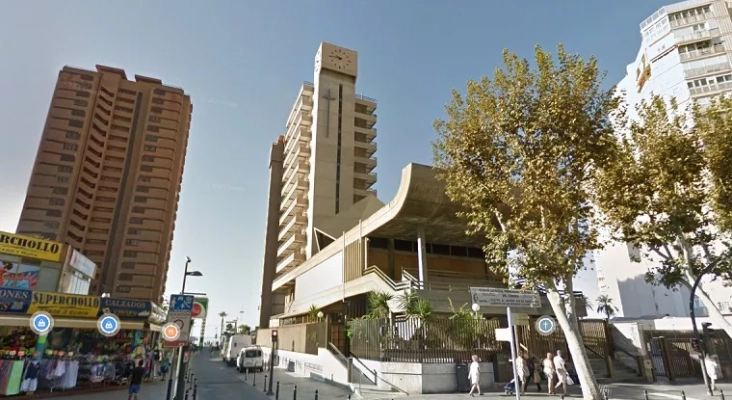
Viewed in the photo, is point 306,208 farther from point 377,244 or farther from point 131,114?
point 131,114

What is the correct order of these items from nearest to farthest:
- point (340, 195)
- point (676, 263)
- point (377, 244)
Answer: point (676, 263)
point (377, 244)
point (340, 195)

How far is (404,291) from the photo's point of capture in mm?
20766

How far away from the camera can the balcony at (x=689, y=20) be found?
1973 inches

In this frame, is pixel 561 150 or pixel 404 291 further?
pixel 404 291

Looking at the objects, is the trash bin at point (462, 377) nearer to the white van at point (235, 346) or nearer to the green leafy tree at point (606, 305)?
the white van at point (235, 346)

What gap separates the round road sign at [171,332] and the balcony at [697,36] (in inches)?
2519

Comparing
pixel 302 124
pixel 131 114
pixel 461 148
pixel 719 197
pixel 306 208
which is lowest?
pixel 719 197

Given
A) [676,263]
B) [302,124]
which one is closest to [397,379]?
[676,263]

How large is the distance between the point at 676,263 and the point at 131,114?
93373 mm

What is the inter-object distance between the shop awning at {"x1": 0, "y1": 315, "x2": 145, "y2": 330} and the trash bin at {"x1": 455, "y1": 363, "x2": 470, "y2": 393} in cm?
1614

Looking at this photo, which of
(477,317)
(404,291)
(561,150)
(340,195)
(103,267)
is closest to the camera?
(561,150)

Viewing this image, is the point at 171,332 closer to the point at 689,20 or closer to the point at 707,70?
the point at 707,70

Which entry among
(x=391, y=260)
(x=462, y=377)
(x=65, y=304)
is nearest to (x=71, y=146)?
(x=65, y=304)

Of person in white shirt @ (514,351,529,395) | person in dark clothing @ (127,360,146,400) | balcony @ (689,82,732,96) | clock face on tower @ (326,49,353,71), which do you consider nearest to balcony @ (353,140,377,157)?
clock face on tower @ (326,49,353,71)
